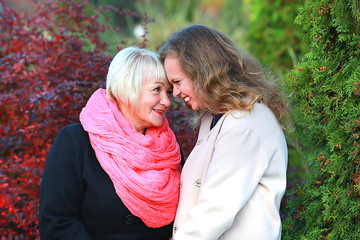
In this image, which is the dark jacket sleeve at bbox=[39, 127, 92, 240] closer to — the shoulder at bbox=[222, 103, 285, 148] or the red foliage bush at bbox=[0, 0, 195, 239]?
the red foliage bush at bbox=[0, 0, 195, 239]

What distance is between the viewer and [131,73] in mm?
2680

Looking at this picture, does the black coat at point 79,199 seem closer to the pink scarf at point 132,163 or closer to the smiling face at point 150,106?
the pink scarf at point 132,163

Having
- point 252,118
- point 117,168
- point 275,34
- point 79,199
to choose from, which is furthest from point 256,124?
point 275,34

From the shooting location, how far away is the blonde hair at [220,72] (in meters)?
2.47

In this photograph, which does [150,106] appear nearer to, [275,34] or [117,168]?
[117,168]

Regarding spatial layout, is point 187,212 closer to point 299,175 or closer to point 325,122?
point 325,122

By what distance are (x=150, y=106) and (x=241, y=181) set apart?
2.74ft

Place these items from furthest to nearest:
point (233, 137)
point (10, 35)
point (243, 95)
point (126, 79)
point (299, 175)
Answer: point (299, 175), point (10, 35), point (126, 79), point (243, 95), point (233, 137)

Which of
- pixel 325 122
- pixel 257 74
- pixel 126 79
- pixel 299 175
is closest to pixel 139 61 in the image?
pixel 126 79

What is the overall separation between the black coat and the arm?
424mm

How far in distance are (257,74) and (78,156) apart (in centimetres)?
121

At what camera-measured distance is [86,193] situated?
2523 mm

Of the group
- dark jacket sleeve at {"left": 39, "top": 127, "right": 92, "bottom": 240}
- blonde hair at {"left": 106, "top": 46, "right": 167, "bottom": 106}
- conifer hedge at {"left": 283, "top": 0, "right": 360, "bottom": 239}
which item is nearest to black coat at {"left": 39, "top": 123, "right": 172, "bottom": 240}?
dark jacket sleeve at {"left": 39, "top": 127, "right": 92, "bottom": 240}

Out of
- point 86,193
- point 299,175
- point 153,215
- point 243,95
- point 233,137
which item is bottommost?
point 299,175
